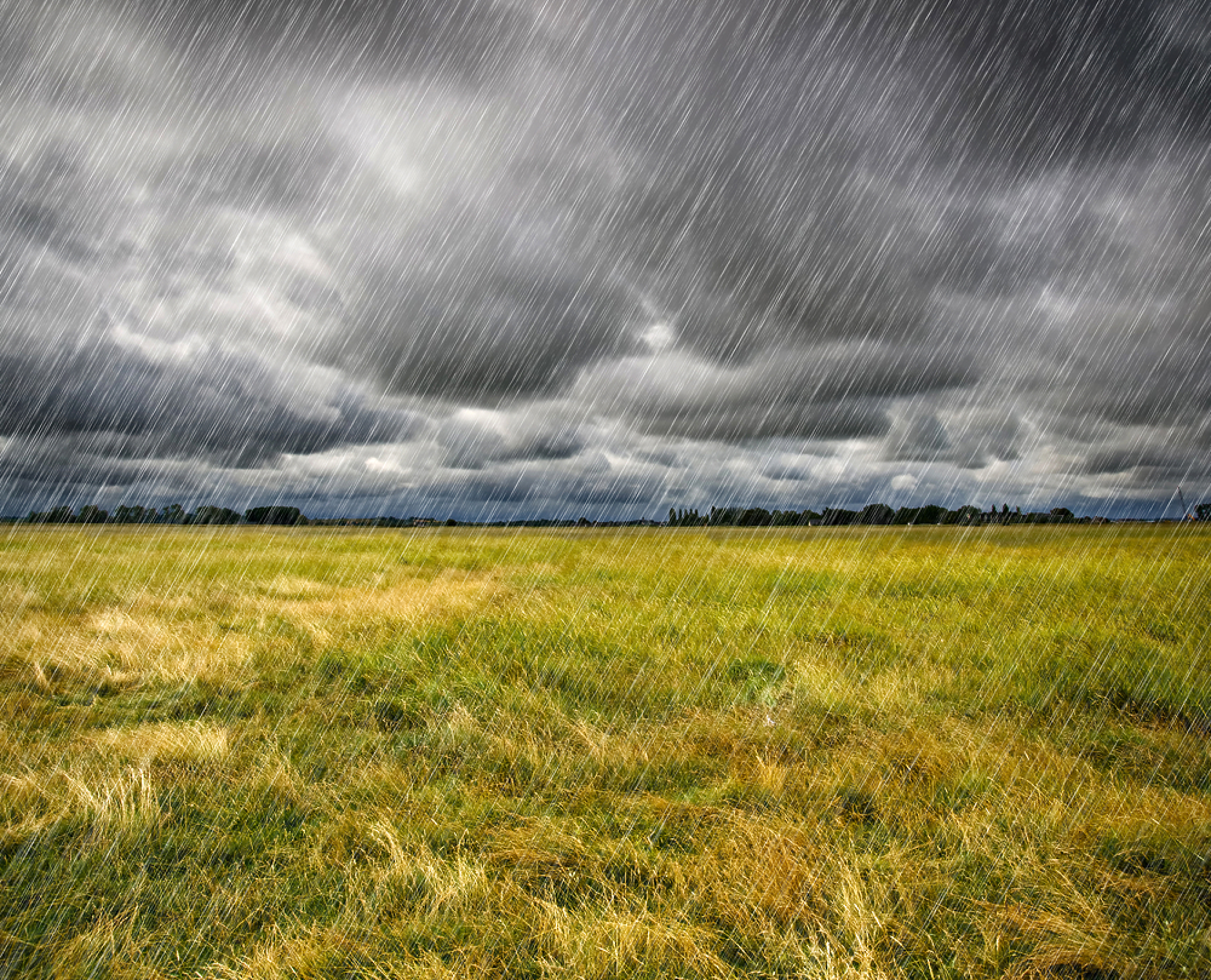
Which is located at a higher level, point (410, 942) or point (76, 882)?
point (410, 942)

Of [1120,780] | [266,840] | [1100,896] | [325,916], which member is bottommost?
[266,840]

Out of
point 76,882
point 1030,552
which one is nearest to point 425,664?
point 76,882

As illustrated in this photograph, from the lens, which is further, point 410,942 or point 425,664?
point 425,664

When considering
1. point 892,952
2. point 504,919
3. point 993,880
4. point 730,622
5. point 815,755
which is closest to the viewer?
point 892,952

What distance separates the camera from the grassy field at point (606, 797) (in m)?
3.37

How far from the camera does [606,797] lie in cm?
504

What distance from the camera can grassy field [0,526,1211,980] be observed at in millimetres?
3369

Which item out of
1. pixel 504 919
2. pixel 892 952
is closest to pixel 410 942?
pixel 504 919

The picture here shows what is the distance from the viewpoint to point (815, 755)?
18.9 feet

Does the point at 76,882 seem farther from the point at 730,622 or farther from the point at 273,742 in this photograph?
the point at 730,622

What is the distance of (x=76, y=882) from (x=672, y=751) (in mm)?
4599

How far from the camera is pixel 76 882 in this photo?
3.95m

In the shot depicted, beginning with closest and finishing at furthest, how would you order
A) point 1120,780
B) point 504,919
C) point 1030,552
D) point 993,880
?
point 504,919 → point 993,880 → point 1120,780 → point 1030,552

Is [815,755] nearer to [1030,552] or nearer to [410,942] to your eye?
[410,942]
